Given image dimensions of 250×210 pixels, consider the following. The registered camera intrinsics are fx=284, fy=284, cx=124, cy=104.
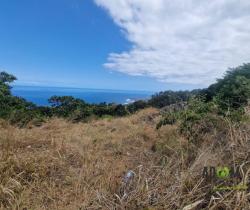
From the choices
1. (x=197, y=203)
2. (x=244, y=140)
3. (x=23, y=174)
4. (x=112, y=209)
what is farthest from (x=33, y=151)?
(x=244, y=140)

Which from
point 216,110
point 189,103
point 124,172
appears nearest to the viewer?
point 124,172

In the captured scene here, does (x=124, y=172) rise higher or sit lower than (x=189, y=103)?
lower

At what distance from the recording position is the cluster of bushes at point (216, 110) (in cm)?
400

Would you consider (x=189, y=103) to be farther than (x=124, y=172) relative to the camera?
Yes

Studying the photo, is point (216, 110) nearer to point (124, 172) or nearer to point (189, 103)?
point (189, 103)

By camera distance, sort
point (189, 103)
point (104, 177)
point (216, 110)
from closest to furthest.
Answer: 1. point (104, 177)
2. point (216, 110)
3. point (189, 103)

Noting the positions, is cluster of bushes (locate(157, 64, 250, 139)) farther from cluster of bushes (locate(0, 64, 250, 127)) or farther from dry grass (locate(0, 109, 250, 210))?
dry grass (locate(0, 109, 250, 210))

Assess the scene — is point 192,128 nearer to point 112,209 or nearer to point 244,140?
point 244,140

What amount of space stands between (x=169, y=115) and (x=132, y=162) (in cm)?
253

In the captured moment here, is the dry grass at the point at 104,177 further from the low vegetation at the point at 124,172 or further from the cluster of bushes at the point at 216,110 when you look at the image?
the cluster of bushes at the point at 216,110

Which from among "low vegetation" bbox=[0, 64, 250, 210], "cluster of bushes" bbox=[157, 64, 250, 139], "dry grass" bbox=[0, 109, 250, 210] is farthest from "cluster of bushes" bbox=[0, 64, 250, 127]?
"dry grass" bbox=[0, 109, 250, 210]

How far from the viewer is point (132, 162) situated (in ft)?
11.0

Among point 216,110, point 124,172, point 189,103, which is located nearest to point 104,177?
point 124,172

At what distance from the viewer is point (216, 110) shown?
4.70m
